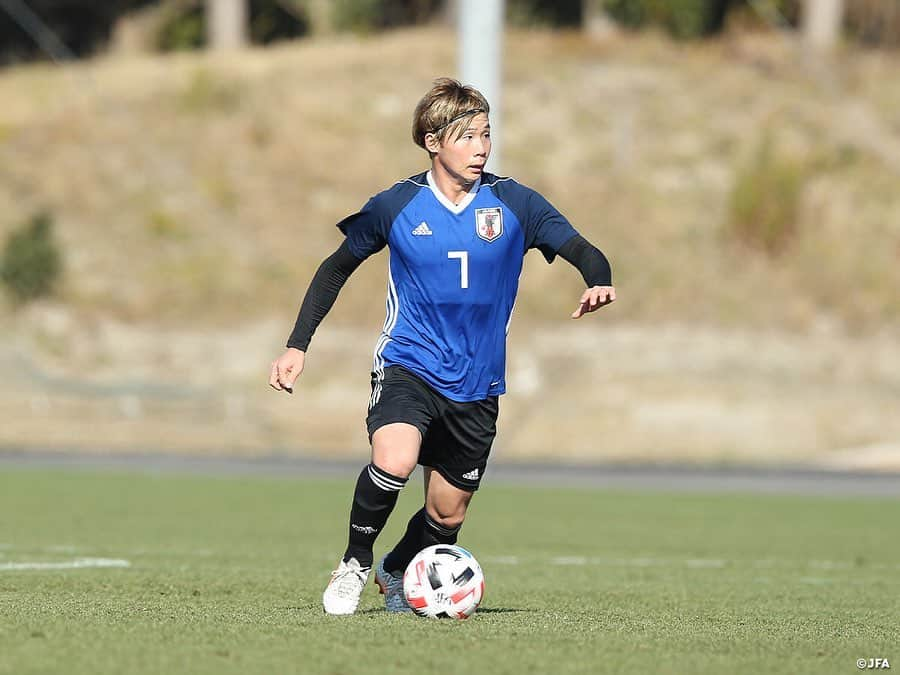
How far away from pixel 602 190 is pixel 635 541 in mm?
26948

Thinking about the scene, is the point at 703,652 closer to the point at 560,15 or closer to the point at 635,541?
the point at 635,541

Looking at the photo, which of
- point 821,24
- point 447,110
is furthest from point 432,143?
point 821,24

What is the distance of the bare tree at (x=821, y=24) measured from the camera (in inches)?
1843

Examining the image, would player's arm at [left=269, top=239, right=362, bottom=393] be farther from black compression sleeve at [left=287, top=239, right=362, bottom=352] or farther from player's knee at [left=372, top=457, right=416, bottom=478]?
player's knee at [left=372, top=457, right=416, bottom=478]

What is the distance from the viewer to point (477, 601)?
7121 millimetres

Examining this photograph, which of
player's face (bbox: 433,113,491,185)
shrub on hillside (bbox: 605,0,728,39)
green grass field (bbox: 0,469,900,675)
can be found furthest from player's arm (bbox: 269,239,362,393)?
shrub on hillside (bbox: 605,0,728,39)

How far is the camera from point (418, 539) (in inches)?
305

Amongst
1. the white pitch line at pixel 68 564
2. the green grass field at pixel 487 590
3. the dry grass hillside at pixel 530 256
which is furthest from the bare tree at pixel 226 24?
the white pitch line at pixel 68 564

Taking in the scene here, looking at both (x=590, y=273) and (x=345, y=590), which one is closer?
(x=345, y=590)

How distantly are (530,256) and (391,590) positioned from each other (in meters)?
28.1

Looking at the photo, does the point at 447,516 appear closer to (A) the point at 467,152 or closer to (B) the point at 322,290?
(B) the point at 322,290

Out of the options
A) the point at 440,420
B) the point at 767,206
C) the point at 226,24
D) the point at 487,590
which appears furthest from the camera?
the point at 226,24

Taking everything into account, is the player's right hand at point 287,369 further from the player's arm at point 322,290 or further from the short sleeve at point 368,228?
the short sleeve at point 368,228

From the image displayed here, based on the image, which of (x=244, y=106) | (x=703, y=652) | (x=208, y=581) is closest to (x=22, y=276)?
(x=244, y=106)
